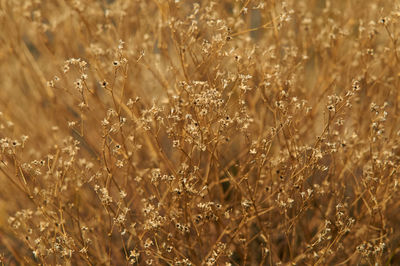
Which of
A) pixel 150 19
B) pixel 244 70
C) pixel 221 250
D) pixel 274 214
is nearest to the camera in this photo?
pixel 221 250

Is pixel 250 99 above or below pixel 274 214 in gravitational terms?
above

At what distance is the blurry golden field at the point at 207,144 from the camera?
2254 mm

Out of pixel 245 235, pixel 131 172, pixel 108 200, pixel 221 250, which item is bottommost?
pixel 245 235

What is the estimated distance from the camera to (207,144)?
219 centimetres

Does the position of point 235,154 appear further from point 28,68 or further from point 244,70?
point 28,68

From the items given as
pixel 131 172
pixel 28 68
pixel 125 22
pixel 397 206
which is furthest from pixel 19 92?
pixel 397 206

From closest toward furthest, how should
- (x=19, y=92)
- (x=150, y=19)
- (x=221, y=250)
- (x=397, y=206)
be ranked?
(x=221, y=250) < (x=397, y=206) < (x=150, y=19) < (x=19, y=92)

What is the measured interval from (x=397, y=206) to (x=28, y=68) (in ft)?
11.1

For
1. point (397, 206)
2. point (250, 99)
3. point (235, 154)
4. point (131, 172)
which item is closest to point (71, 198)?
point (131, 172)

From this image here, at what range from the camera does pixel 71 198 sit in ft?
10.7

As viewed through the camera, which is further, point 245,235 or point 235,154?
point 235,154

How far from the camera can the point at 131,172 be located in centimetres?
308

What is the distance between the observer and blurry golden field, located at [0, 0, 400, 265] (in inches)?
88.7

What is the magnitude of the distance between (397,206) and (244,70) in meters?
1.53
